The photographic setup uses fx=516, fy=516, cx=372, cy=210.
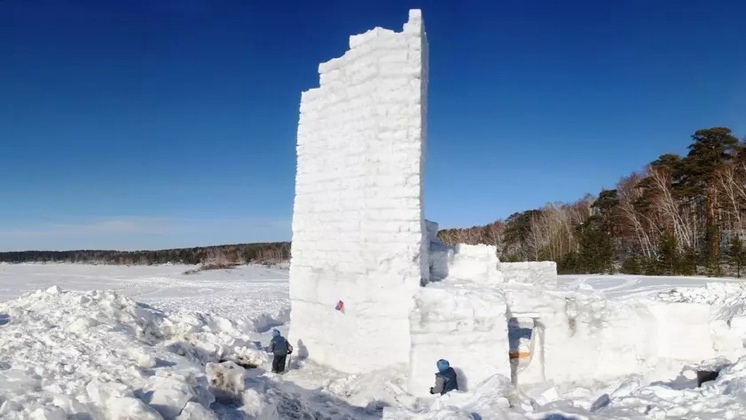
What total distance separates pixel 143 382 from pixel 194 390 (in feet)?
1.84

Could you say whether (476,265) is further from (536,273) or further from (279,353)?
(279,353)

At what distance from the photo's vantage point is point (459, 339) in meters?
8.19

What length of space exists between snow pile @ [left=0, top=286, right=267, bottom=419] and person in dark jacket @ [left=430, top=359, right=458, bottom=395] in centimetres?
331

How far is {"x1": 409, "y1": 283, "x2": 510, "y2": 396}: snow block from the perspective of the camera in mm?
8141

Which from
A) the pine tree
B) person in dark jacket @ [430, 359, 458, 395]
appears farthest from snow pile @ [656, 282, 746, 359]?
the pine tree

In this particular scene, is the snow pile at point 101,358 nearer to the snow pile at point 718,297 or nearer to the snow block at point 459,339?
the snow block at point 459,339

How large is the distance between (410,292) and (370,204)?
1718 mm

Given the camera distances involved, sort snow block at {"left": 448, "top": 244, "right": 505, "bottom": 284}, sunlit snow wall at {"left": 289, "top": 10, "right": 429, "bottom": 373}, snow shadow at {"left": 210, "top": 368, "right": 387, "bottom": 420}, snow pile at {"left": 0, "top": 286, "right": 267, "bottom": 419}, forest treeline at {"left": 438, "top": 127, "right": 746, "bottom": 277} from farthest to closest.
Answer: forest treeline at {"left": 438, "top": 127, "right": 746, "bottom": 277} → snow block at {"left": 448, "top": 244, "right": 505, "bottom": 284} → sunlit snow wall at {"left": 289, "top": 10, "right": 429, "bottom": 373} → snow shadow at {"left": 210, "top": 368, "right": 387, "bottom": 420} → snow pile at {"left": 0, "top": 286, "right": 267, "bottom": 419}

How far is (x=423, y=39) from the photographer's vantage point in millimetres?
9477

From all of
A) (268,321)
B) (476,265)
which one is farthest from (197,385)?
(268,321)

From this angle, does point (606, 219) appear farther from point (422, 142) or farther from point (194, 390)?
point (194, 390)

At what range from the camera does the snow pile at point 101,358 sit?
438cm

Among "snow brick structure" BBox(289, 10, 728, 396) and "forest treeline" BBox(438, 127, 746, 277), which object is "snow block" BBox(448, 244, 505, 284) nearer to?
"snow brick structure" BBox(289, 10, 728, 396)

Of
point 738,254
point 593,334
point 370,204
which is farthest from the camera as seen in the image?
point 738,254
